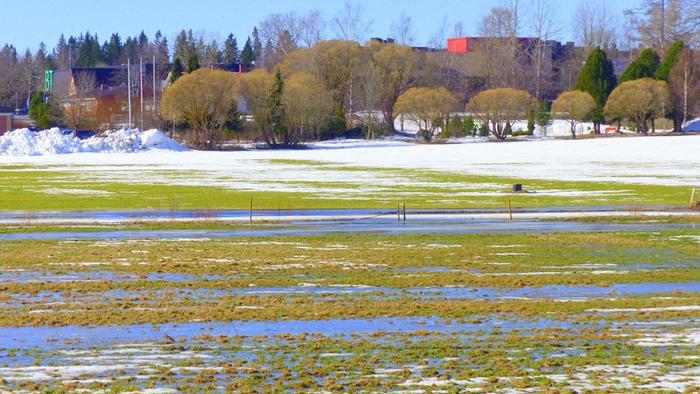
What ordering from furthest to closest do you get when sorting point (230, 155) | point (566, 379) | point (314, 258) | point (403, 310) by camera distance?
1. point (230, 155)
2. point (314, 258)
3. point (403, 310)
4. point (566, 379)

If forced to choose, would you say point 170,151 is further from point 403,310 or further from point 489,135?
point 403,310

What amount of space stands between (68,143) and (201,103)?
15.2 m

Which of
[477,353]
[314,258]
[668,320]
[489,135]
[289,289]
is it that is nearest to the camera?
[477,353]

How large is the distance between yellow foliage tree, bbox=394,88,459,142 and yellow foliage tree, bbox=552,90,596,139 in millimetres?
11982

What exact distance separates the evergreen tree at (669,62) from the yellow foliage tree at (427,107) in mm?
22301

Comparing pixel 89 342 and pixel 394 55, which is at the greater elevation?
pixel 394 55

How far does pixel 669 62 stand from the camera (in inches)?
4688

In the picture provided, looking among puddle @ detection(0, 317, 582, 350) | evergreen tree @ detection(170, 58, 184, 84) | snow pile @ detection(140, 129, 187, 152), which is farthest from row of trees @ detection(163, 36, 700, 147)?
puddle @ detection(0, 317, 582, 350)

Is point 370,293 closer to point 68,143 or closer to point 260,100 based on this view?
point 68,143

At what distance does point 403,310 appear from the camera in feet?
60.9

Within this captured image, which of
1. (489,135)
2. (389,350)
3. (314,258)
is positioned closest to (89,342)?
(389,350)

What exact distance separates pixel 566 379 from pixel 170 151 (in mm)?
88914

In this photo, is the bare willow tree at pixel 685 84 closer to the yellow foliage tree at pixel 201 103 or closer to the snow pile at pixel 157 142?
the yellow foliage tree at pixel 201 103

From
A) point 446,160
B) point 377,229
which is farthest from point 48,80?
point 377,229
